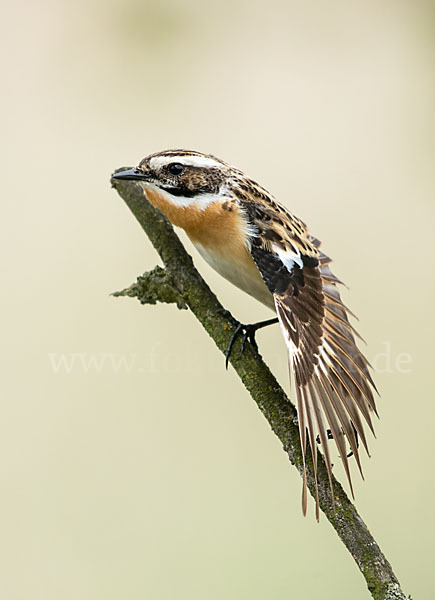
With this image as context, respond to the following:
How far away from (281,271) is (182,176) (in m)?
0.40

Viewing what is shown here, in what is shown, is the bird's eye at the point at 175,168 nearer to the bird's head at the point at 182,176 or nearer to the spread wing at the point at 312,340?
the bird's head at the point at 182,176

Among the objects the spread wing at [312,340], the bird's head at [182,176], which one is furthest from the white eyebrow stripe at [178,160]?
the spread wing at [312,340]

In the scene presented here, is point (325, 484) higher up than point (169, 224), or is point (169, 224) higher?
point (169, 224)

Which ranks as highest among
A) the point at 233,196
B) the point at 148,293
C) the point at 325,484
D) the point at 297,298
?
the point at 233,196

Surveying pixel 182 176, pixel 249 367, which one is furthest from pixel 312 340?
pixel 182 176

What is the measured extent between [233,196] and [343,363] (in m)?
0.60

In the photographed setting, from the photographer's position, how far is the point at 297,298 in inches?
71.4

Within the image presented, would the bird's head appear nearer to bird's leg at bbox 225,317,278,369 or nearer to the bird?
the bird

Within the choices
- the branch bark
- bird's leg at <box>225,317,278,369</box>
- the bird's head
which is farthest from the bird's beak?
bird's leg at <box>225,317,278,369</box>

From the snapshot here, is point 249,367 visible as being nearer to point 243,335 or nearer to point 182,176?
point 243,335

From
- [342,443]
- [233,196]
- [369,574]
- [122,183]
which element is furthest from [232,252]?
[369,574]

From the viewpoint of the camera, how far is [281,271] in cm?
184

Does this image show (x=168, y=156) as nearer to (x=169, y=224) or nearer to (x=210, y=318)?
(x=169, y=224)

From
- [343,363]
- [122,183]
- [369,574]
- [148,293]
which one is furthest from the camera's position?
[122,183]
